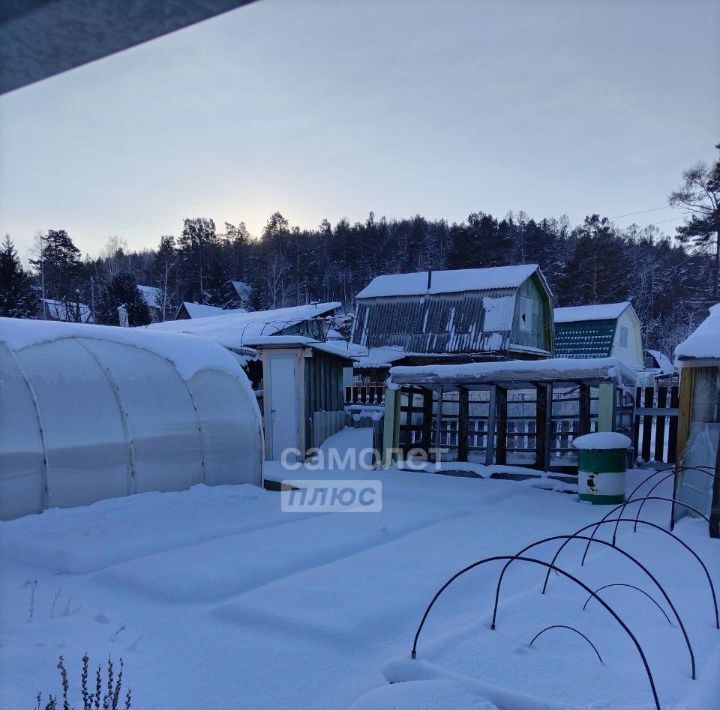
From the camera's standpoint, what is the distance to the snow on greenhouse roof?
707cm

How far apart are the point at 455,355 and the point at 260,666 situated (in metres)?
20.0

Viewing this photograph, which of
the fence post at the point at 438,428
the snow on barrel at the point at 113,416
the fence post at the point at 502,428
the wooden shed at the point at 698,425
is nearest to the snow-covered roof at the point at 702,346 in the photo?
the wooden shed at the point at 698,425

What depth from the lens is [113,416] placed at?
721 cm

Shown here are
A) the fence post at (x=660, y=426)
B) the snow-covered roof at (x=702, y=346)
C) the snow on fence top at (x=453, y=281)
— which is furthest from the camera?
the snow on fence top at (x=453, y=281)

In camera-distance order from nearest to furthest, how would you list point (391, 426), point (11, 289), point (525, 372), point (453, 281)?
1. point (525, 372)
2. point (391, 426)
3. point (453, 281)
4. point (11, 289)

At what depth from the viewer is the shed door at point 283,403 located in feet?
42.9

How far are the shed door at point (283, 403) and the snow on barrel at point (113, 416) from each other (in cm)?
353

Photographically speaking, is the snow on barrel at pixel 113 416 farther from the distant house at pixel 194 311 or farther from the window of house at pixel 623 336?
the distant house at pixel 194 311

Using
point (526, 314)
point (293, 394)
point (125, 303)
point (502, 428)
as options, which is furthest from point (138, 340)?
point (125, 303)

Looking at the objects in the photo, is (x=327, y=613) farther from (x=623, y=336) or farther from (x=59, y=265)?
(x=59, y=265)

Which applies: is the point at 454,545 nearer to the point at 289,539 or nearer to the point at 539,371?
the point at 289,539

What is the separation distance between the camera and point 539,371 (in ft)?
32.1

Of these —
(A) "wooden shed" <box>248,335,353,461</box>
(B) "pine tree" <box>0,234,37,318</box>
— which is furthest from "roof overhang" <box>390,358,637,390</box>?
(B) "pine tree" <box>0,234,37,318</box>

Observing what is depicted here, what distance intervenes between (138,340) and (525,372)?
639 centimetres
